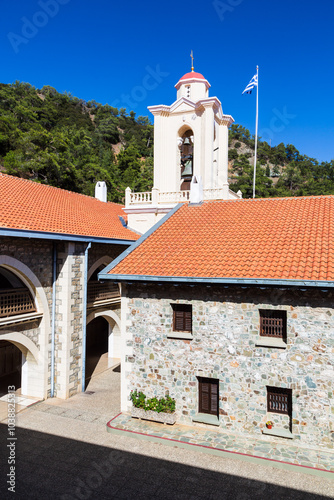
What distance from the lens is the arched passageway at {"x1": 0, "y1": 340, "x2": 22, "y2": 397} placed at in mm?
15234

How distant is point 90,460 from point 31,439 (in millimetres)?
2285

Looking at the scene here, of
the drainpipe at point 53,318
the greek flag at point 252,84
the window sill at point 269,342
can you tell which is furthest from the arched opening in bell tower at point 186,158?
the window sill at point 269,342

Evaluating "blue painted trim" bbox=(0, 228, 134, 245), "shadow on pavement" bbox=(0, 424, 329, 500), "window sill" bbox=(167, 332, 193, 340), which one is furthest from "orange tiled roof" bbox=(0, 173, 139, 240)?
"shadow on pavement" bbox=(0, 424, 329, 500)

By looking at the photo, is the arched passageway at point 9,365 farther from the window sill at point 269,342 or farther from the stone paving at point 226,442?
the window sill at point 269,342

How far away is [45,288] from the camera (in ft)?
43.3

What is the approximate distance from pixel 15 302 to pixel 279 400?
881 centimetres

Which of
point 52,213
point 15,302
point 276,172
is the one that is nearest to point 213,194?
point 52,213

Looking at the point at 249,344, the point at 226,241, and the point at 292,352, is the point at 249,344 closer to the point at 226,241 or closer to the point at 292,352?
the point at 292,352

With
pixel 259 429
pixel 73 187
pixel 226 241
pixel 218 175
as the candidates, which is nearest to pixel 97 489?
pixel 259 429

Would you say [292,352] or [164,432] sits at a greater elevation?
[292,352]

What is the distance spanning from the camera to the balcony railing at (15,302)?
462 inches

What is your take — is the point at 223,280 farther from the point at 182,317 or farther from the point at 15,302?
the point at 15,302

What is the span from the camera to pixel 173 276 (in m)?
10.2

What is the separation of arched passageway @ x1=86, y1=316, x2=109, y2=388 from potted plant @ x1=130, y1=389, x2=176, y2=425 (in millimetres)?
8040
